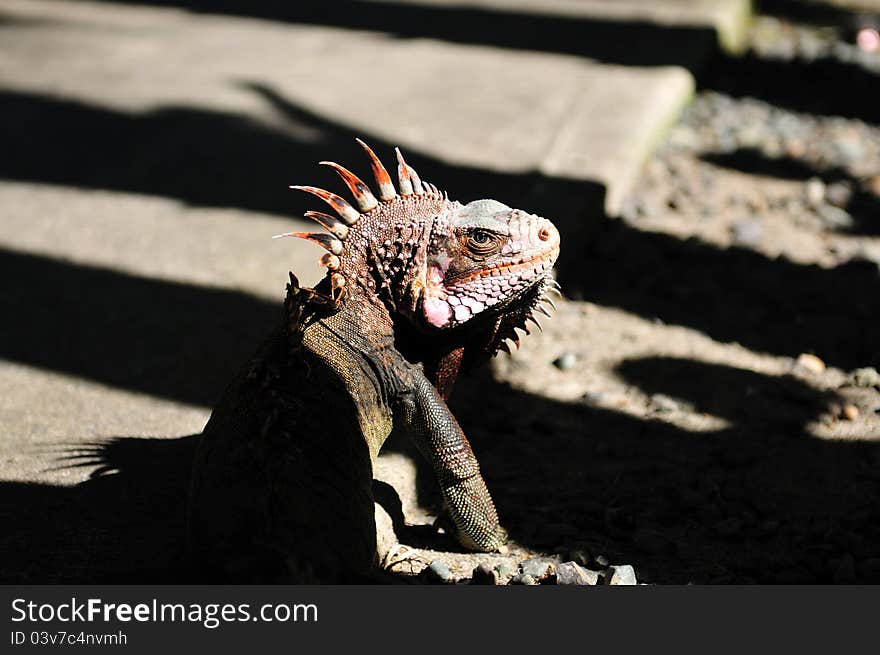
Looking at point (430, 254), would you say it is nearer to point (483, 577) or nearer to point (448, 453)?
point (448, 453)

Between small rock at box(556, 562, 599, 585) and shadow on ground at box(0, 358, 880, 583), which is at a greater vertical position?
shadow on ground at box(0, 358, 880, 583)

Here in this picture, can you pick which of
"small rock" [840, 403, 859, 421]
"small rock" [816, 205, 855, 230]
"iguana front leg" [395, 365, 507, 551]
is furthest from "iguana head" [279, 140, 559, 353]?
"small rock" [816, 205, 855, 230]

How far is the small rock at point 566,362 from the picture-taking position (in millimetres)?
5301

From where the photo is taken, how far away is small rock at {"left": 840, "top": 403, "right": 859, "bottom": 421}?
15.8ft

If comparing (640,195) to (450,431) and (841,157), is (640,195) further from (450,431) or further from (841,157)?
(450,431)

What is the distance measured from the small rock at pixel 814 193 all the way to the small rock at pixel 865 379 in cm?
237

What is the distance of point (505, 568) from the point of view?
3740 mm

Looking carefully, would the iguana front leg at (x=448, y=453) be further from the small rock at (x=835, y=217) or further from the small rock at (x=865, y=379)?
the small rock at (x=835, y=217)

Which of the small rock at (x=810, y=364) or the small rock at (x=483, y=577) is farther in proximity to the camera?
the small rock at (x=810, y=364)

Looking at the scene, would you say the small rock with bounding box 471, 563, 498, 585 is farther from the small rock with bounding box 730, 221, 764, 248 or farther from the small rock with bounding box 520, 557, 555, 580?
the small rock with bounding box 730, 221, 764, 248

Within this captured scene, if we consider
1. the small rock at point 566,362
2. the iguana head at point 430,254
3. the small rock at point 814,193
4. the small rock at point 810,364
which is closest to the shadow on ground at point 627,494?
the small rock at point 810,364

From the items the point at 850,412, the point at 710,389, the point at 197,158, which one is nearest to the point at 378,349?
the point at 710,389
